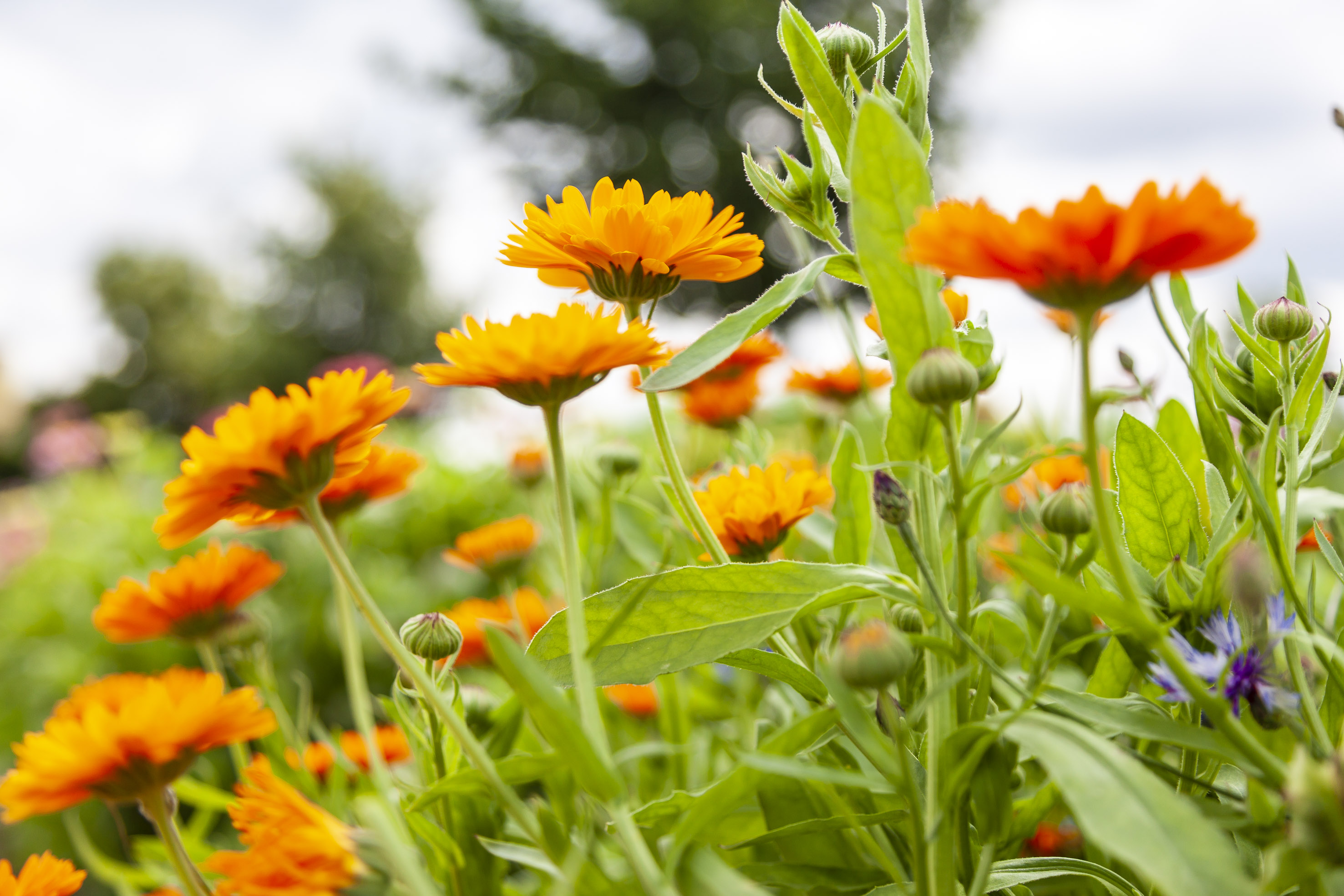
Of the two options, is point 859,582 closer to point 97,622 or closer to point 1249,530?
point 1249,530

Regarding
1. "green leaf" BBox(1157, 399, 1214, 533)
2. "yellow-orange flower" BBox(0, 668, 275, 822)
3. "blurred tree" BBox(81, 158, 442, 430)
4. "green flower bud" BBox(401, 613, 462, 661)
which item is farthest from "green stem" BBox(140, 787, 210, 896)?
"blurred tree" BBox(81, 158, 442, 430)

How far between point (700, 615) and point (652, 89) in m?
12.2

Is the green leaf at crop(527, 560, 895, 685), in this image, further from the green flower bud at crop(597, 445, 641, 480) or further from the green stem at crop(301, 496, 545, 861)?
the green flower bud at crop(597, 445, 641, 480)

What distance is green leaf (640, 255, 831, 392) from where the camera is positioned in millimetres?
312

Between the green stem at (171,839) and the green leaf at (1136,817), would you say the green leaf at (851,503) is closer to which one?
the green leaf at (1136,817)

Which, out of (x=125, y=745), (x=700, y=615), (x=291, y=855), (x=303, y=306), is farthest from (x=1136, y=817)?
(x=303, y=306)

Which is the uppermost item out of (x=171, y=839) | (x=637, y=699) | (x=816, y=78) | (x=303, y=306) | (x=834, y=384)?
(x=303, y=306)

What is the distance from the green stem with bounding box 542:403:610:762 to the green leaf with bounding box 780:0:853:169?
17 cm

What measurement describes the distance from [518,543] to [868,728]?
54cm

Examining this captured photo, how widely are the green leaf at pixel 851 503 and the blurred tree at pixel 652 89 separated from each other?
406 inches

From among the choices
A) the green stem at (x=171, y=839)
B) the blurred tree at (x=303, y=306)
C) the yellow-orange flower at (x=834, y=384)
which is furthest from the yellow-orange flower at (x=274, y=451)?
the blurred tree at (x=303, y=306)

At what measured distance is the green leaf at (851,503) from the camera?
439 millimetres

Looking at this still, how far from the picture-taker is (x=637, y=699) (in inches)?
27.4

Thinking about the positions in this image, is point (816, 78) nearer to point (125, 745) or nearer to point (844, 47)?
point (844, 47)
